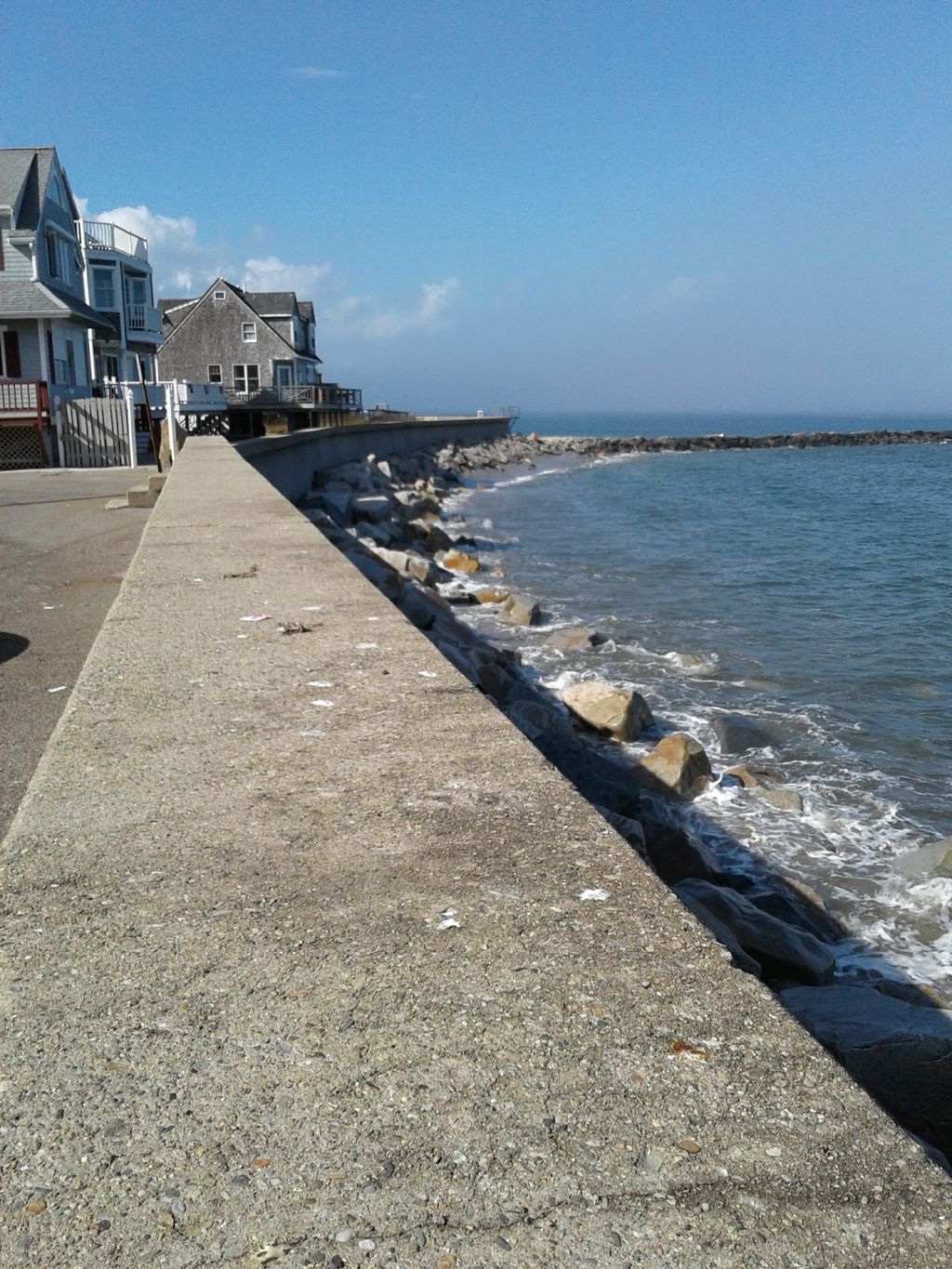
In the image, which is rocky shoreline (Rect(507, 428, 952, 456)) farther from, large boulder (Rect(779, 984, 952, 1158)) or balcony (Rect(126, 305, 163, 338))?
large boulder (Rect(779, 984, 952, 1158))

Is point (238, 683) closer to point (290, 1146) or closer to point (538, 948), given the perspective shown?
point (538, 948)

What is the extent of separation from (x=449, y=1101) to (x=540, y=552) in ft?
71.5

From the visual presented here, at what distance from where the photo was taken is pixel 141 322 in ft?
135

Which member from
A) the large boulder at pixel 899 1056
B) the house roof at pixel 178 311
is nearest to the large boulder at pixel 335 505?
the large boulder at pixel 899 1056

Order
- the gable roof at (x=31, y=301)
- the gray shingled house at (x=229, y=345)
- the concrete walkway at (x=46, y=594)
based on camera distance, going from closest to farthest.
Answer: the concrete walkway at (x=46, y=594)
the gable roof at (x=31, y=301)
the gray shingled house at (x=229, y=345)

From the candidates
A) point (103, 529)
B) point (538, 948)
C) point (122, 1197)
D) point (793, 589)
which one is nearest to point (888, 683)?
point (793, 589)

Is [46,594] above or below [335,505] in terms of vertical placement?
above

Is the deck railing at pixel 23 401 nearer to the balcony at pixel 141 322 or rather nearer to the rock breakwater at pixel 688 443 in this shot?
the balcony at pixel 141 322

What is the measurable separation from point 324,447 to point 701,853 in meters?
20.9

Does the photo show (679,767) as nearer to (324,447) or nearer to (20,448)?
(20,448)

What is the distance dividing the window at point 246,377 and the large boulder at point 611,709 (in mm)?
48556

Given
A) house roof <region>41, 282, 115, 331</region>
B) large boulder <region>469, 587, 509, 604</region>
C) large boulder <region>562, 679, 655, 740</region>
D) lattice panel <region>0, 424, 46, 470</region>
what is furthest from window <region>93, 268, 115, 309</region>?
large boulder <region>562, 679, 655, 740</region>

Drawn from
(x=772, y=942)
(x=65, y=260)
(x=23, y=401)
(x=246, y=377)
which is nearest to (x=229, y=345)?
(x=246, y=377)

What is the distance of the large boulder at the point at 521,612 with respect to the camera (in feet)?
48.0
